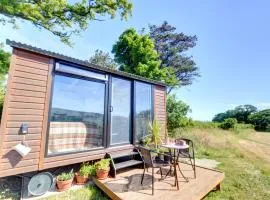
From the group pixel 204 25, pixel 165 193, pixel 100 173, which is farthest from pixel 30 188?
pixel 204 25

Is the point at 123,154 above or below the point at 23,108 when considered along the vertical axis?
below

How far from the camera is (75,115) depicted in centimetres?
426

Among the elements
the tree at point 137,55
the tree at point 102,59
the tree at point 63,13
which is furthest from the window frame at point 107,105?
the tree at point 102,59

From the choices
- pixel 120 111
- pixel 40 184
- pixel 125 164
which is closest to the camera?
pixel 40 184

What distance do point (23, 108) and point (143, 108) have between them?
3623 millimetres

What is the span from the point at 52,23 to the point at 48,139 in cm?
881

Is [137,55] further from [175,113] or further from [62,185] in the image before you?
[62,185]

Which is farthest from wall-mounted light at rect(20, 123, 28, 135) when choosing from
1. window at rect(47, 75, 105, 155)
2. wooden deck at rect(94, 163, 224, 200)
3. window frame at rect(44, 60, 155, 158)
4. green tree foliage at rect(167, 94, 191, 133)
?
green tree foliage at rect(167, 94, 191, 133)

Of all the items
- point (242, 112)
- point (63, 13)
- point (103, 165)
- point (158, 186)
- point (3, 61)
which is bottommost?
point (158, 186)

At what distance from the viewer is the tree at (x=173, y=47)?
744 inches

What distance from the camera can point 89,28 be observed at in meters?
11.0

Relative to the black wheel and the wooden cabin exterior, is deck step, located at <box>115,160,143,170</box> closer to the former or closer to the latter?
the wooden cabin exterior

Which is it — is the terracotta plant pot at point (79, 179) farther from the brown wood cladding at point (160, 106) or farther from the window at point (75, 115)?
the brown wood cladding at point (160, 106)

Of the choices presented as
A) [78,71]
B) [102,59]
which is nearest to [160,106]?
[78,71]
